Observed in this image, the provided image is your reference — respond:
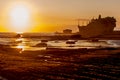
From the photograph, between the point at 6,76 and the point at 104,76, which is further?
the point at 6,76

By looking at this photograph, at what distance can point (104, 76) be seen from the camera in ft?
79.9

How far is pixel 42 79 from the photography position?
2333 centimetres

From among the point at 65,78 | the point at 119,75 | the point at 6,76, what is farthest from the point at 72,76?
the point at 6,76

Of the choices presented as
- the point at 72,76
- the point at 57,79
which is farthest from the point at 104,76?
the point at 57,79

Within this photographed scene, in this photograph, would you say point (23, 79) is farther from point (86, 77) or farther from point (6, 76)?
point (86, 77)

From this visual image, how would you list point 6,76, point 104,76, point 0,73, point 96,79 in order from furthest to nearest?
point 0,73
point 6,76
point 104,76
point 96,79

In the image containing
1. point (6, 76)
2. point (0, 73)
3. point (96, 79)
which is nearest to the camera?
point (96, 79)

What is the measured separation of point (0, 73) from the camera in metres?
28.1

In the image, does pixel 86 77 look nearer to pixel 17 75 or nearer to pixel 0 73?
pixel 17 75

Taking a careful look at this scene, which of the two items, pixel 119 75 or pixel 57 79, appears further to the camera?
pixel 119 75

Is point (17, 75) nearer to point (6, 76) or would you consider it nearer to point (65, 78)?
point (6, 76)

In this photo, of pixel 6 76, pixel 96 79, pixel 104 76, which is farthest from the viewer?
pixel 6 76

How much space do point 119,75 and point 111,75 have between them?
2.33ft

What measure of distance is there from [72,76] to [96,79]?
2672 millimetres
